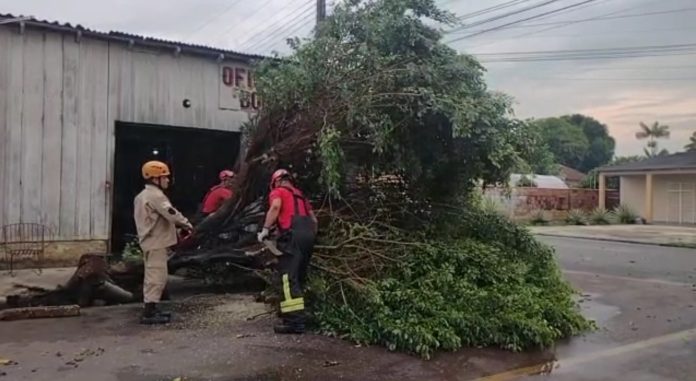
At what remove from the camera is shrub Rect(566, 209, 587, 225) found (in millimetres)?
32625

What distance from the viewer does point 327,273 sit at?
7.08 metres

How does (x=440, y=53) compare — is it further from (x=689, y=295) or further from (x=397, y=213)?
(x=689, y=295)

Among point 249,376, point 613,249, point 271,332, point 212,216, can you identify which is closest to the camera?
point 249,376

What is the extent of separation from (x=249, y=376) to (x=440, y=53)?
4.20m

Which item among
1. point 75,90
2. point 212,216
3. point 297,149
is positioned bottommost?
point 212,216

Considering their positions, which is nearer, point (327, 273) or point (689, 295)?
point (327, 273)

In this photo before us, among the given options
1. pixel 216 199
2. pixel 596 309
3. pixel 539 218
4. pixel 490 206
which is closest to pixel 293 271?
pixel 216 199

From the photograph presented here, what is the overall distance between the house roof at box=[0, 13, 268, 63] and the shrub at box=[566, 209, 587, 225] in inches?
987

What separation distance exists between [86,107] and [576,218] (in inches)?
1085

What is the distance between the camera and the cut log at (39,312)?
6949mm

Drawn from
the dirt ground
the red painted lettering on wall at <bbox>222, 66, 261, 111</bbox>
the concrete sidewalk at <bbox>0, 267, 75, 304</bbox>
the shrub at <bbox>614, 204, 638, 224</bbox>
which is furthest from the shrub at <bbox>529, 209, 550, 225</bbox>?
the dirt ground

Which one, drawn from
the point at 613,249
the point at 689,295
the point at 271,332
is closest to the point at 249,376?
the point at 271,332

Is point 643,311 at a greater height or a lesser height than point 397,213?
lesser

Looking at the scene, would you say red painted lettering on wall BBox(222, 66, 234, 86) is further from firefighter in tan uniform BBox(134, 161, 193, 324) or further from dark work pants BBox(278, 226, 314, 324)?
dark work pants BBox(278, 226, 314, 324)
